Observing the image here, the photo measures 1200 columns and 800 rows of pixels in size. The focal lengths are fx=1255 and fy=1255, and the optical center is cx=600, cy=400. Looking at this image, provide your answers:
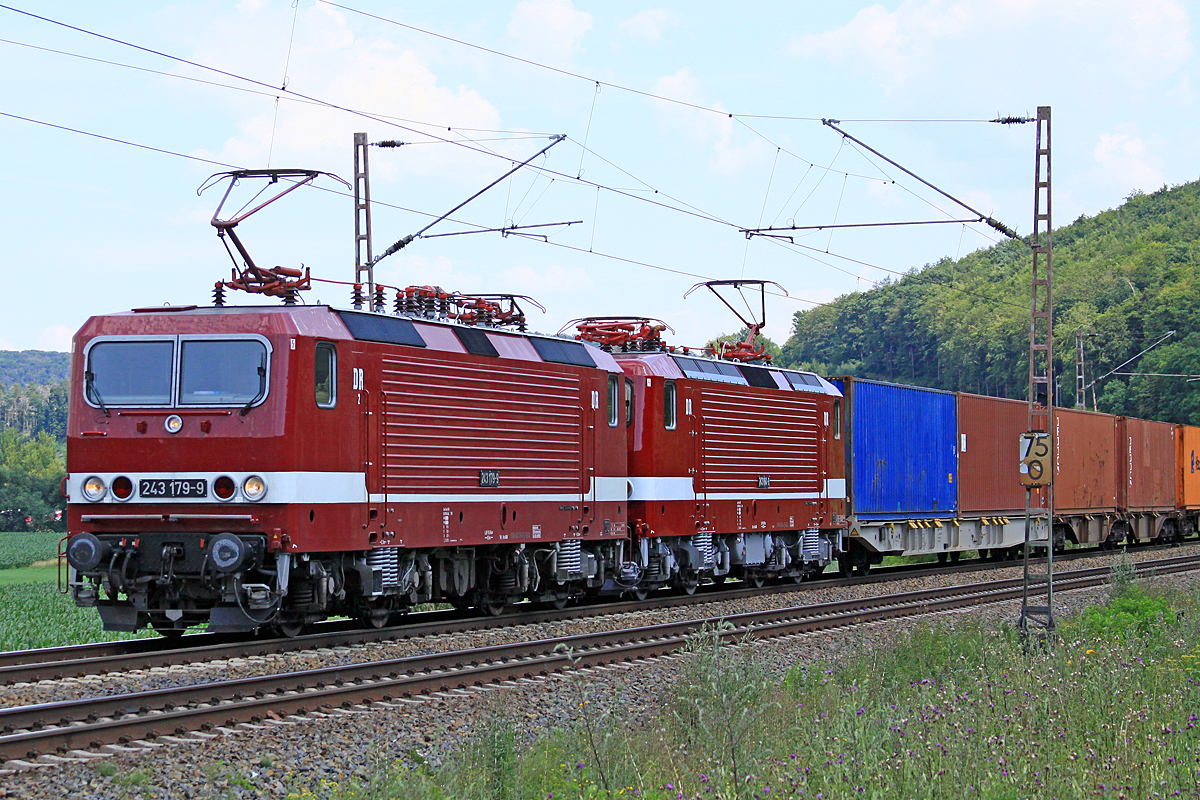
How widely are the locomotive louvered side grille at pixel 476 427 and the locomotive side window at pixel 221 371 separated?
70.8 inches

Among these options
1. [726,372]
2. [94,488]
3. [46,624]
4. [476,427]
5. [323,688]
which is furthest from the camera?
[726,372]

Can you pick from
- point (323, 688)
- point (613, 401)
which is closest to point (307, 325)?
point (323, 688)

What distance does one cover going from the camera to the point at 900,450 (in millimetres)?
27656

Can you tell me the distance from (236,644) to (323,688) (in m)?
2.42

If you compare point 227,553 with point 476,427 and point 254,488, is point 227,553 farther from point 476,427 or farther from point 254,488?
point 476,427

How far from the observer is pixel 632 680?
42.9ft

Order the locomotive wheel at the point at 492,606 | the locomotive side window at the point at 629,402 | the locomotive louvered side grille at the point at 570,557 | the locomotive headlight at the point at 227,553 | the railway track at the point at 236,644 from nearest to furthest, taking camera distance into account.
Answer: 1. the railway track at the point at 236,644
2. the locomotive headlight at the point at 227,553
3. the locomotive wheel at the point at 492,606
4. the locomotive louvered side grille at the point at 570,557
5. the locomotive side window at the point at 629,402

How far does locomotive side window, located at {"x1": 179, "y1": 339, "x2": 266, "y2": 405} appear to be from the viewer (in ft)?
45.2

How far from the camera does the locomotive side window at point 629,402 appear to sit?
20203 mm

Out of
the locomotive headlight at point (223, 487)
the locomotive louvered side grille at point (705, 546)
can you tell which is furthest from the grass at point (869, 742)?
the locomotive louvered side grille at point (705, 546)

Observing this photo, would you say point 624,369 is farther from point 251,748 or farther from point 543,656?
point 251,748

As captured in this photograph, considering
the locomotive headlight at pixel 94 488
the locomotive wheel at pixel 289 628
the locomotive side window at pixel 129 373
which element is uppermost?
the locomotive side window at pixel 129 373

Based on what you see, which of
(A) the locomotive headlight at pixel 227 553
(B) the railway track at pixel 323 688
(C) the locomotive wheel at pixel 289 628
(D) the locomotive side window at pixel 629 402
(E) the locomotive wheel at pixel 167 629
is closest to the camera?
(B) the railway track at pixel 323 688

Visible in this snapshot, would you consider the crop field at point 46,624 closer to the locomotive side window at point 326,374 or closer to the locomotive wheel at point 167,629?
the locomotive wheel at point 167,629
